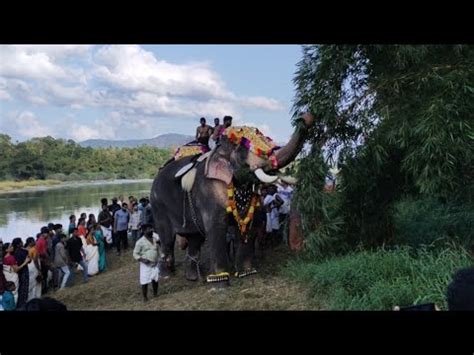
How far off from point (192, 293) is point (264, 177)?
1.71 metres

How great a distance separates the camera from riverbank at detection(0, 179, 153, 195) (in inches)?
513

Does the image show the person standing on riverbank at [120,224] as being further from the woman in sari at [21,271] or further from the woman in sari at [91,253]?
the woman in sari at [21,271]

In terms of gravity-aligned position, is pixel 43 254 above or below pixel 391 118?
below

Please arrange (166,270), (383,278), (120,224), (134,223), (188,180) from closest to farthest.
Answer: (383,278), (188,180), (166,270), (120,224), (134,223)

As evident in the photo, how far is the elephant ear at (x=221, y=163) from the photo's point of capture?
24.4 feet

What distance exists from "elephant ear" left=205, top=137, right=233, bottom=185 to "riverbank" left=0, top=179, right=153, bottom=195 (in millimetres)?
6793

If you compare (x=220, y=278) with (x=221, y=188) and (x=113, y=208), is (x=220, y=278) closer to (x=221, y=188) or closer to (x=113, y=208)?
(x=221, y=188)

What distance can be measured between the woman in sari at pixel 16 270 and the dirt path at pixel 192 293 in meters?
0.77

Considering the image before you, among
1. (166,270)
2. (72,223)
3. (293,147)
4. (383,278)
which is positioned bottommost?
(166,270)

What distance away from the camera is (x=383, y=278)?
220 inches

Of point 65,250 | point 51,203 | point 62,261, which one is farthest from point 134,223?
point 51,203

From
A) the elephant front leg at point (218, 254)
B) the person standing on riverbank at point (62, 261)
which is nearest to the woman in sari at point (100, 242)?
the person standing on riverbank at point (62, 261)

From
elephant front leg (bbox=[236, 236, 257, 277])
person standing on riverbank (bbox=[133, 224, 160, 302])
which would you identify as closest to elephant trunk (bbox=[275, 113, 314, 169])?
elephant front leg (bbox=[236, 236, 257, 277])
